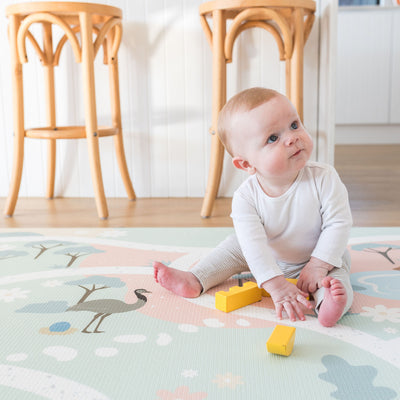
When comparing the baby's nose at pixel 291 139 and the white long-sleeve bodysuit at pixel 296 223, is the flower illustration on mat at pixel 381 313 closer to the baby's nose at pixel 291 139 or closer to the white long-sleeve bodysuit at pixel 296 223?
the white long-sleeve bodysuit at pixel 296 223

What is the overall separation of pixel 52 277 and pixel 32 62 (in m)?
1.19

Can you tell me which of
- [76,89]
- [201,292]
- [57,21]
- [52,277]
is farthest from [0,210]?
[201,292]

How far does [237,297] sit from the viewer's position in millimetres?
884

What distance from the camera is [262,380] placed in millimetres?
647

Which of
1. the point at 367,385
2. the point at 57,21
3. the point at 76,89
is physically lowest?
the point at 367,385

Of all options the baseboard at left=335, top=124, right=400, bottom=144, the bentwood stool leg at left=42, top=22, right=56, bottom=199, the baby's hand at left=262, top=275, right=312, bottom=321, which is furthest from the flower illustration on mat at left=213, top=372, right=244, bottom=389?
the baseboard at left=335, top=124, right=400, bottom=144

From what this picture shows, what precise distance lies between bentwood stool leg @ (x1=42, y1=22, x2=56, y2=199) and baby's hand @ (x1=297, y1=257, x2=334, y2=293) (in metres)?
1.22

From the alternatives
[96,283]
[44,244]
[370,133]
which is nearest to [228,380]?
[96,283]

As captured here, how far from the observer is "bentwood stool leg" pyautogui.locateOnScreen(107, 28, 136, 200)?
5.97 ft

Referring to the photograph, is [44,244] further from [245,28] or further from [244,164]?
[245,28]

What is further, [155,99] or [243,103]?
[155,99]

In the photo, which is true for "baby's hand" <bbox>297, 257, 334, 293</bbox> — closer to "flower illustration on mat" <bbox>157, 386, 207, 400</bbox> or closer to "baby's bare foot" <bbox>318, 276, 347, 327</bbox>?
"baby's bare foot" <bbox>318, 276, 347, 327</bbox>

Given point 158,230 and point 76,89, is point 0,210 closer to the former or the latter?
point 76,89

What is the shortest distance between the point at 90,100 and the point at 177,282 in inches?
34.5
